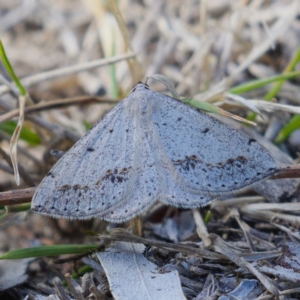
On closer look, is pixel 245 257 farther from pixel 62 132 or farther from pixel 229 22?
pixel 229 22

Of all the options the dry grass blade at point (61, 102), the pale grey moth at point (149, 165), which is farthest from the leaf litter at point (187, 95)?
the pale grey moth at point (149, 165)

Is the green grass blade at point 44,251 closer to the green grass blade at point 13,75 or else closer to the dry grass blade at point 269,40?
the green grass blade at point 13,75

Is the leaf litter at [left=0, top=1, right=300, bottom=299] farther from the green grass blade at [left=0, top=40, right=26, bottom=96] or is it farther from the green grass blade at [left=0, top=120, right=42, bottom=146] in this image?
the green grass blade at [left=0, top=40, right=26, bottom=96]

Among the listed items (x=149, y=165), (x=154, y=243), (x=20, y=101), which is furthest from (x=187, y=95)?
(x=154, y=243)

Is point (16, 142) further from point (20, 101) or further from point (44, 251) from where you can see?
point (44, 251)

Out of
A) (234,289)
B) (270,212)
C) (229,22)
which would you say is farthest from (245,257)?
(229,22)
